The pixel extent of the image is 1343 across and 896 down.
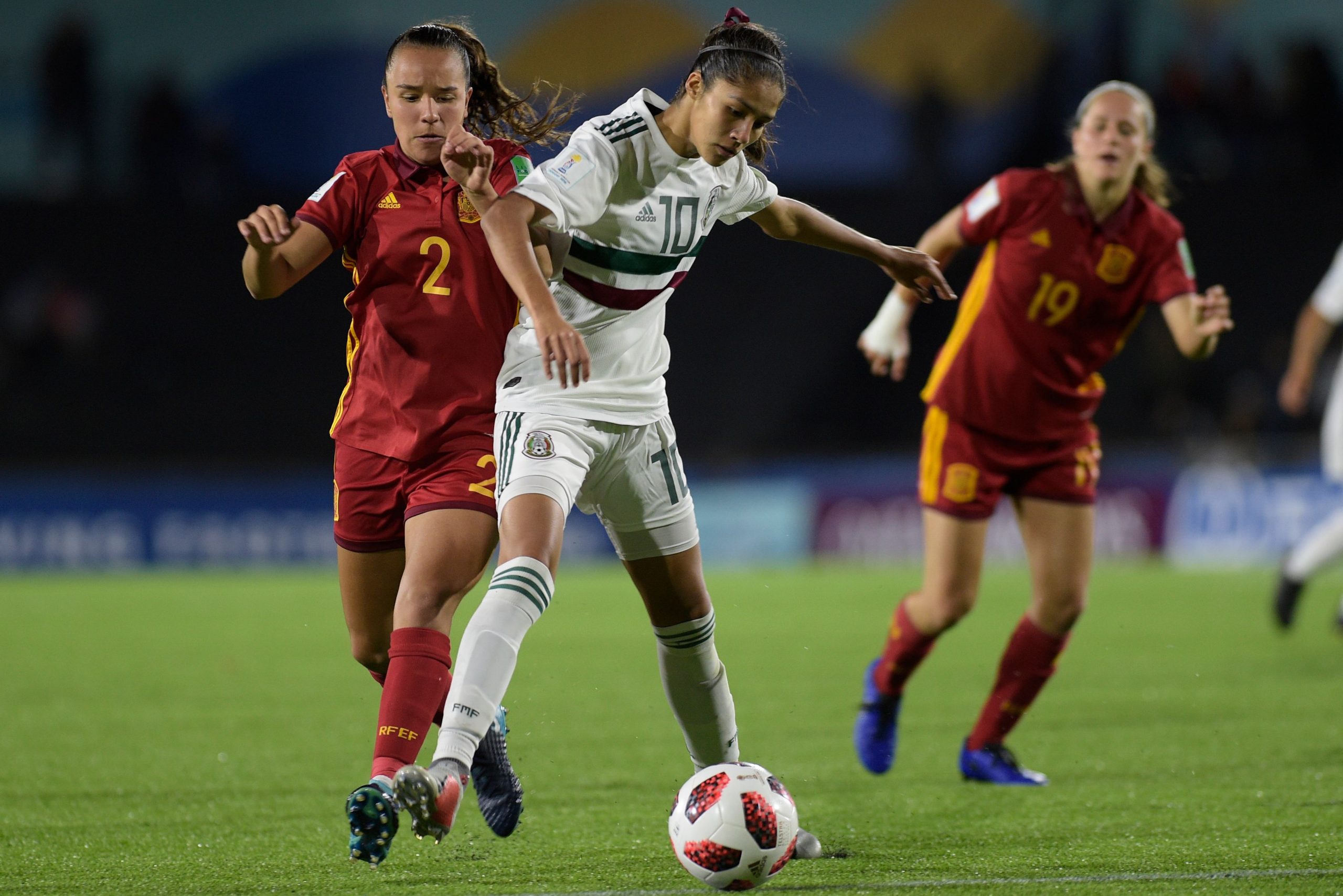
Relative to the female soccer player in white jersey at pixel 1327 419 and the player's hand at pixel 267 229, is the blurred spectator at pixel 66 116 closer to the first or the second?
the female soccer player in white jersey at pixel 1327 419

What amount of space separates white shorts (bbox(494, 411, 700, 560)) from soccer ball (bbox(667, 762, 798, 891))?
57cm

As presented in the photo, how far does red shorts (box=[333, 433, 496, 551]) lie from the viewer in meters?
3.73

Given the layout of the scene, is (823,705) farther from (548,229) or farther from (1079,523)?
(548,229)

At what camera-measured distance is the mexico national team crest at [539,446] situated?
140 inches

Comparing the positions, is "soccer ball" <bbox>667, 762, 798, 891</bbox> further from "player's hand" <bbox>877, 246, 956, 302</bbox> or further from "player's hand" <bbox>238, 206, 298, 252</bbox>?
"player's hand" <bbox>238, 206, 298, 252</bbox>

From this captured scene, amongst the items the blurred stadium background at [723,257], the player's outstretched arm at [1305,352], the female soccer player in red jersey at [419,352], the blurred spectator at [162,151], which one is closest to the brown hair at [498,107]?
the female soccer player in red jersey at [419,352]

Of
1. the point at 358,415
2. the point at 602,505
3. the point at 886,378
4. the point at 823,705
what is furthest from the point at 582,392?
the point at 886,378

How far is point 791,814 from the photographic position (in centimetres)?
353

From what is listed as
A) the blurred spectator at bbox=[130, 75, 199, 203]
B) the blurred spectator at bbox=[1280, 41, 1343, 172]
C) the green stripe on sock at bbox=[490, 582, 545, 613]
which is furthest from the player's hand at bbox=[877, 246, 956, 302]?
the blurred spectator at bbox=[1280, 41, 1343, 172]

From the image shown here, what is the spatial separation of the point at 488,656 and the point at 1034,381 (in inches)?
94.8

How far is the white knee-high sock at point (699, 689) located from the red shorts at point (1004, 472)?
1391 millimetres

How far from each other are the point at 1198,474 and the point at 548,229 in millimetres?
11958

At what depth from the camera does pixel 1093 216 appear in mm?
5059

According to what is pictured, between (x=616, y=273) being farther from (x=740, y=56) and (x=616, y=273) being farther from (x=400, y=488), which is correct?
(x=400, y=488)
